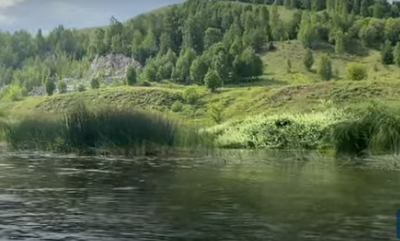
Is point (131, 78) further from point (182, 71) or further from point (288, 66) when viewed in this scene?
point (288, 66)

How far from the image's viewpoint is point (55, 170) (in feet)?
53.9

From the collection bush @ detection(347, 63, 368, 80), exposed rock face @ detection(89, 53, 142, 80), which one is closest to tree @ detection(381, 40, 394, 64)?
bush @ detection(347, 63, 368, 80)

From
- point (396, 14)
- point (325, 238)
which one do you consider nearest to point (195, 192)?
point (325, 238)

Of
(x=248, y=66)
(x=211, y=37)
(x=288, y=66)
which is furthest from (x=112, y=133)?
(x=211, y=37)

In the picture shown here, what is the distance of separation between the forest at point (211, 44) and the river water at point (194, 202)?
8537cm

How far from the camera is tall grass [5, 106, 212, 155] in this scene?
21609 millimetres

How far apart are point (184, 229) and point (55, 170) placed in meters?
8.57

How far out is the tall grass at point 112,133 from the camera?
21609mm

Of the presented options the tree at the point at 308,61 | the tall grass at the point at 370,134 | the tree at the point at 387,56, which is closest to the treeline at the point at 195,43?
the tree at the point at 308,61

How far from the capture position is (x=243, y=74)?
120 metres

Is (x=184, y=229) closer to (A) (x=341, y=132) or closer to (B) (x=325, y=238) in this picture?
(B) (x=325, y=238)

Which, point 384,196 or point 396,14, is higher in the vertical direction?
point 396,14

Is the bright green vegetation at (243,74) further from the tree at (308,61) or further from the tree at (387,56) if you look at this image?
the tree at (308,61)

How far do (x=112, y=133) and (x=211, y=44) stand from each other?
139712mm
